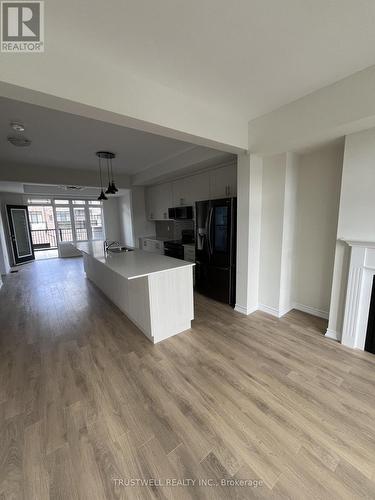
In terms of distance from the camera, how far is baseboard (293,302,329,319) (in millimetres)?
2867

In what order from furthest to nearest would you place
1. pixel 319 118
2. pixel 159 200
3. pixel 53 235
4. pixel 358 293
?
pixel 53 235
pixel 159 200
pixel 358 293
pixel 319 118

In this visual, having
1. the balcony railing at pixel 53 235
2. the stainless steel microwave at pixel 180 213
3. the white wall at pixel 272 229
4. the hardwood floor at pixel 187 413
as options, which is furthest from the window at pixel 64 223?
the white wall at pixel 272 229

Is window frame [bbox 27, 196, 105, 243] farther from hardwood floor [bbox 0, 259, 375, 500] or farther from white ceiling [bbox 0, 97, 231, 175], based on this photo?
hardwood floor [bbox 0, 259, 375, 500]

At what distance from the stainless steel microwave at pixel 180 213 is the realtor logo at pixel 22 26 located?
3314mm

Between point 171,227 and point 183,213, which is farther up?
point 183,213

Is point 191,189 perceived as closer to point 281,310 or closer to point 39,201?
point 281,310

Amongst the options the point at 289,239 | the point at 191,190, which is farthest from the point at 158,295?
the point at 191,190

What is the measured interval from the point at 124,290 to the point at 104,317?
570mm

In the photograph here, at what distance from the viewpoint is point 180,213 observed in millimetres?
4664

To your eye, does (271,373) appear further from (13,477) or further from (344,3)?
(344,3)

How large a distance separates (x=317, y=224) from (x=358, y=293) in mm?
1036

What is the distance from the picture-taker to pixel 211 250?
3430mm

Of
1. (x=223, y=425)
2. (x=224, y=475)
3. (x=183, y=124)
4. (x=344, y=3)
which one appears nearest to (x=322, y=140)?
(x=344, y=3)

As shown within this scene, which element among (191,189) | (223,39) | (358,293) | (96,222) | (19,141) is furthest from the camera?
(96,222)
